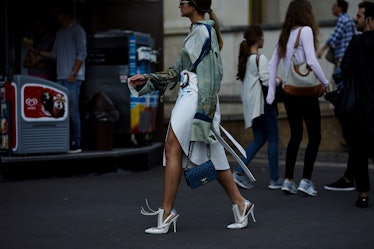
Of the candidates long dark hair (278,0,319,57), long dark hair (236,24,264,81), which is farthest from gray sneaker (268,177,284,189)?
long dark hair (278,0,319,57)

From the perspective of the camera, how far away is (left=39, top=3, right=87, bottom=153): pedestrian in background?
37.2 ft

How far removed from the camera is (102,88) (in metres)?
12.1

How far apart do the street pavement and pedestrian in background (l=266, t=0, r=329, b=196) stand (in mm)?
203

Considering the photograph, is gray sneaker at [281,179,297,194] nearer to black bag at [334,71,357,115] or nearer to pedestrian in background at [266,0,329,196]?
pedestrian in background at [266,0,329,196]

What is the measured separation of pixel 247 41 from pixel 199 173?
3.29 m

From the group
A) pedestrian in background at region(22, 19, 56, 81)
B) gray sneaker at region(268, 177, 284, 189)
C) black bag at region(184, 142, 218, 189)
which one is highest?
pedestrian in background at region(22, 19, 56, 81)

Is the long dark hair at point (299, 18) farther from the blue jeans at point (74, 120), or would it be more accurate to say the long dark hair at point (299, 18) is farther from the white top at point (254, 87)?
the blue jeans at point (74, 120)

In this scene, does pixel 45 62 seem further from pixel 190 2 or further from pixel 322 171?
pixel 190 2

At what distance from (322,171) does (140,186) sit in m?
2.51

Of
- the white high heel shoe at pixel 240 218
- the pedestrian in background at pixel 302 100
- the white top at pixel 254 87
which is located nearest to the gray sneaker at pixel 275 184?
the pedestrian in background at pixel 302 100

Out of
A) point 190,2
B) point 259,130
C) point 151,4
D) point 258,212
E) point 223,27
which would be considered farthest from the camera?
point 223,27

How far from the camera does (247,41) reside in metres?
9.88

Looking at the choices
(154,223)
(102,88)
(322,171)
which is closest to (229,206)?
(154,223)

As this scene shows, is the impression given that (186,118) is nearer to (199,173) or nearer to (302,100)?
(199,173)
